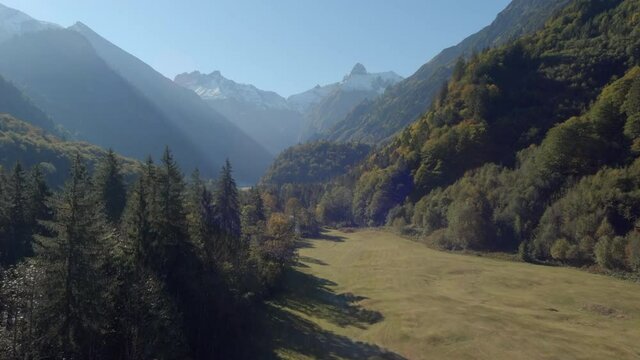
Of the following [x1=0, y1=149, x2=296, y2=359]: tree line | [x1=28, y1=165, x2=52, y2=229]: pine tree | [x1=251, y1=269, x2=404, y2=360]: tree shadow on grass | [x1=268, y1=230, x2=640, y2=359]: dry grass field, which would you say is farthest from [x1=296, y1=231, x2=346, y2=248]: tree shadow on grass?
[x1=28, y1=165, x2=52, y2=229]: pine tree


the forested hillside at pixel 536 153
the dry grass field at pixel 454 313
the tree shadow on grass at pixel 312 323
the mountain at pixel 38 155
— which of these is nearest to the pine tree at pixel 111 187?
the tree shadow on grass at pixel 312 323

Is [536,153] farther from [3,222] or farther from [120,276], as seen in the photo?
[3,222]

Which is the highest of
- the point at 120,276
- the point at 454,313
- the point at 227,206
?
the point at 227,206

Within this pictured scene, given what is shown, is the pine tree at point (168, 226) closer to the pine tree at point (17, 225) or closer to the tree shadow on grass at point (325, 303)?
the pine tree at point (17, 225)

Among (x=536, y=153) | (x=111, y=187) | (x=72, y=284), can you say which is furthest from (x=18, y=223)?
(x=536, y=153)

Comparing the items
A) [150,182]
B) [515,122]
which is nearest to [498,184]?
[515,122]

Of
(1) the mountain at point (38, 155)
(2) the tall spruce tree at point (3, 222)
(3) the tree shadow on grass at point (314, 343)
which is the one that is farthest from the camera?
(1) the mountain at point (38, 155)

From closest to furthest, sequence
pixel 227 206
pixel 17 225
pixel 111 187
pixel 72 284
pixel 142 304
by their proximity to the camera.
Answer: pixel 72 284
pixel 142 304
pixel 17 225
pixel 111 187
pixel 227 206
